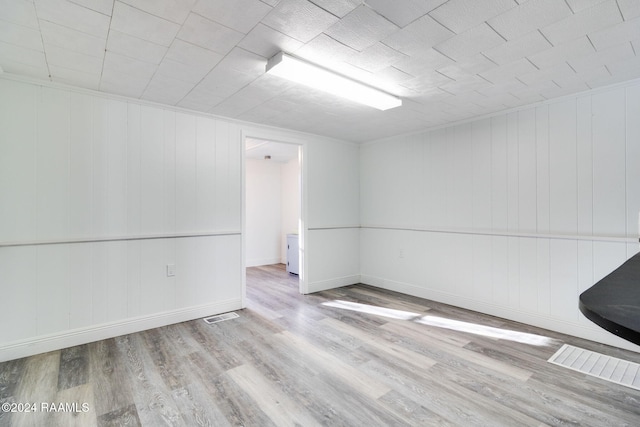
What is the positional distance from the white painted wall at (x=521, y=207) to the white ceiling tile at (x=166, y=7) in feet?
11.0

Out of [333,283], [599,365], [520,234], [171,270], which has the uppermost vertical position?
[520,234]

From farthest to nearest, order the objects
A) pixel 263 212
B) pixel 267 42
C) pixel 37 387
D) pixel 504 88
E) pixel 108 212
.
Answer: pixel 263 212
pixel 108 212
pixel 504 88
pixel 37 387
pixel 267 42

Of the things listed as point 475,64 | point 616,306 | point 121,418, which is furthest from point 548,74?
point 121,418

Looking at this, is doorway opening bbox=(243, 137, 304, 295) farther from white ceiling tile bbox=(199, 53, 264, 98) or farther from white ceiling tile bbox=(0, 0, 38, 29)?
white ceiling tile bbox=(0, 0, 38, 29)

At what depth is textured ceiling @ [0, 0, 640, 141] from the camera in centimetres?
168

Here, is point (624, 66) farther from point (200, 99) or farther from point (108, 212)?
point (108, 212)

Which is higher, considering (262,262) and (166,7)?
(166,7)

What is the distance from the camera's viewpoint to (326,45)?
204cm

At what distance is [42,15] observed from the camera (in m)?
1.71

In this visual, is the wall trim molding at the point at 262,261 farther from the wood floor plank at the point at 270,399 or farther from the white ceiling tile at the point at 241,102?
the wood floor plank at the point at 270,399

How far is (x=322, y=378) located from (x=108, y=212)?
2.53m

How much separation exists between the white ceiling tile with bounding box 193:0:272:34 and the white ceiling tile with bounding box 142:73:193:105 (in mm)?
1054

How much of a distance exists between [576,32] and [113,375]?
156 inches

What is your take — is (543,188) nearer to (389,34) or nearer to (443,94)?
(443,94)
